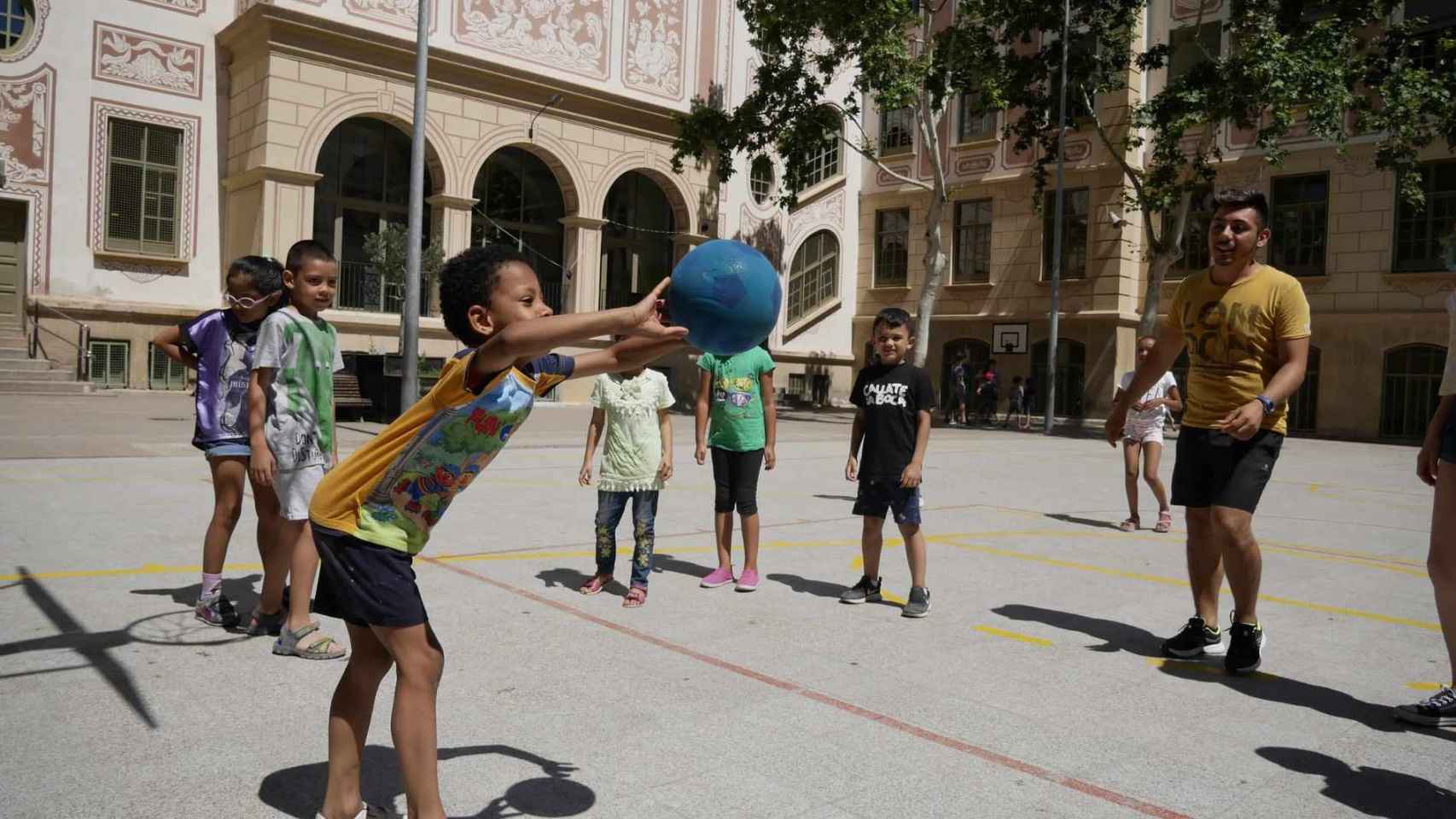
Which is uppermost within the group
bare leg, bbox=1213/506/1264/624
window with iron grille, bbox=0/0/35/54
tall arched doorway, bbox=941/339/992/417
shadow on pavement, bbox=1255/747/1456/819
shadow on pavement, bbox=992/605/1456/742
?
window with iron grille, bbox=0/0/35/54

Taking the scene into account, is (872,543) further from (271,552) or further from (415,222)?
(415,222)

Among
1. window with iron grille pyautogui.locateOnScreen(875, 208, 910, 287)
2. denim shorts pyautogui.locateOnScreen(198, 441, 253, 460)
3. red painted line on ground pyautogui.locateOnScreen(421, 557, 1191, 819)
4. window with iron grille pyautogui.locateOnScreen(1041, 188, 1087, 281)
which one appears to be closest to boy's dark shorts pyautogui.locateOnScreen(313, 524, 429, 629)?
red painted line on ground pyautogui.locateOnScreen(421, 557, 1191, 819)

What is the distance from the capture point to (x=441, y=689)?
4242 mm

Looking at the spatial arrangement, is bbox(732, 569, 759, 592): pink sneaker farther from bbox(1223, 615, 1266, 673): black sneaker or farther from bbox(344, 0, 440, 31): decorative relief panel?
bbox(344, 0, 440, 31): decorative relief panel

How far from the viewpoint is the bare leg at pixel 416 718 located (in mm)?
2771

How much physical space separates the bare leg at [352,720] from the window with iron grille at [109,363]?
22620mm

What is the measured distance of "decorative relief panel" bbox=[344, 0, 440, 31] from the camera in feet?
76.6

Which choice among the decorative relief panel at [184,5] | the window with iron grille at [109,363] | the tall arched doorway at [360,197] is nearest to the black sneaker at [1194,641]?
the tall arched doorway at [360,197]

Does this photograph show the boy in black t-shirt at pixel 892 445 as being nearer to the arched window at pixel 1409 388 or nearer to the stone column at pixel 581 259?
the stone column at pixel 581 259

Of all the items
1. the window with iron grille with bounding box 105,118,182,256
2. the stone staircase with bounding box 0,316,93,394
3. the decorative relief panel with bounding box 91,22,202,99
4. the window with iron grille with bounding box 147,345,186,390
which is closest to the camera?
the stone staircase with bounding box 0,316,93,394

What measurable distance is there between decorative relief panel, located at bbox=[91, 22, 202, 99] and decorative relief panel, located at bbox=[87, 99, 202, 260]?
1.77 ft

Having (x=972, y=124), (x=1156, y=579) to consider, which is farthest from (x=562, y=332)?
(x=972, y=124)

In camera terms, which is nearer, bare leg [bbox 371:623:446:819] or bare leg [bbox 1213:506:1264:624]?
bare leg [bbox 371:623:446:819]

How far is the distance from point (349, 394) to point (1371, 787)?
61.7 feet
